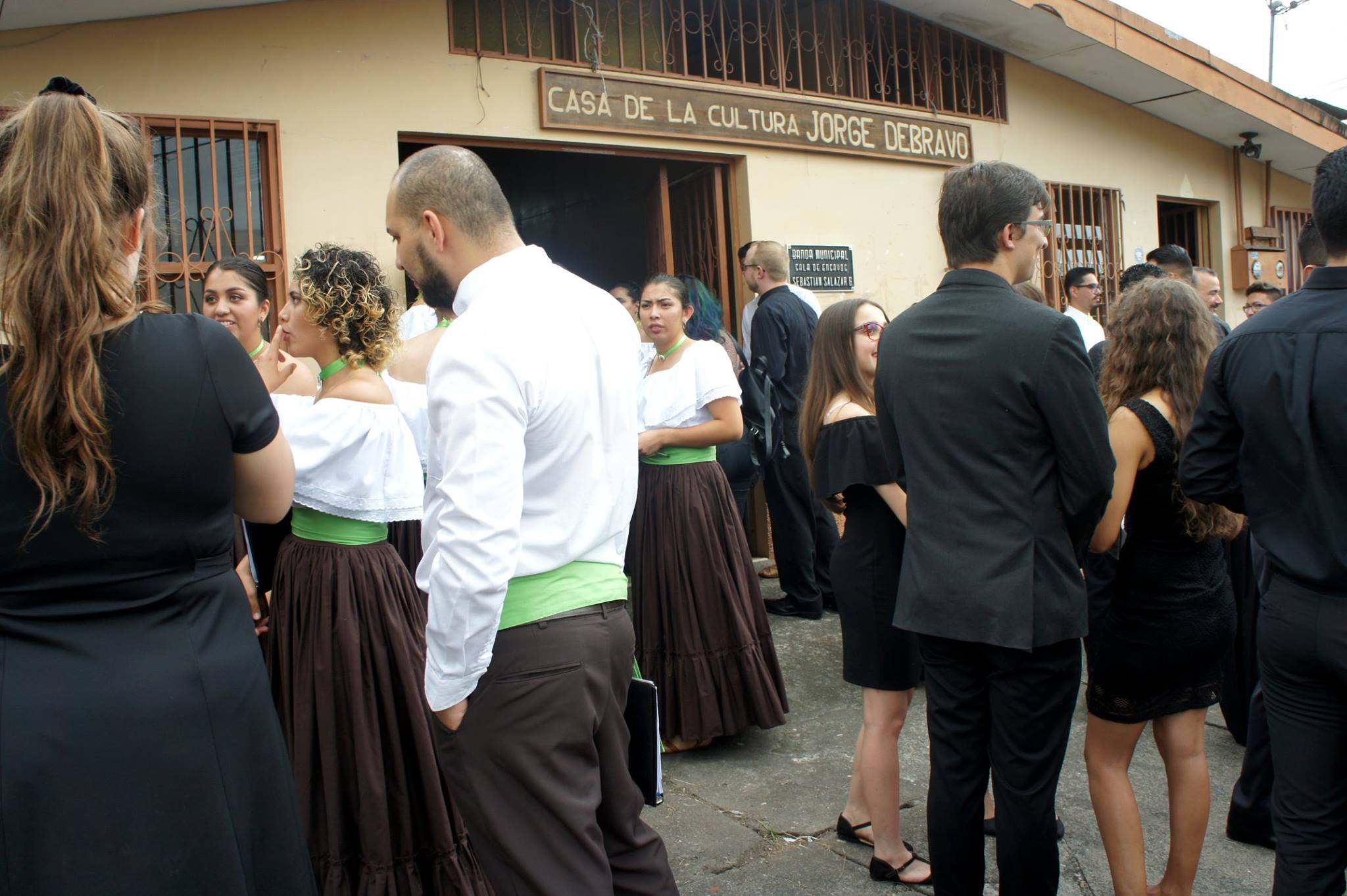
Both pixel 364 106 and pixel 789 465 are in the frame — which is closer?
pixel 364 106

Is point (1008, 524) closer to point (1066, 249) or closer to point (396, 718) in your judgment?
point (396, 718)

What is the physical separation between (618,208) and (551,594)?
24.2 feet

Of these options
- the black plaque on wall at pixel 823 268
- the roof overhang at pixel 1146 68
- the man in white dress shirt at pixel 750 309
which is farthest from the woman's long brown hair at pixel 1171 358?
the roof overhang at pixel 1146 68

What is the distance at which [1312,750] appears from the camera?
2.27 metres

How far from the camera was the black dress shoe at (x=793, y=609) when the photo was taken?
247 inches

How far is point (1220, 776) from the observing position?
13.3 feet

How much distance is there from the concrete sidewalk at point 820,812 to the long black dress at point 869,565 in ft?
2.00

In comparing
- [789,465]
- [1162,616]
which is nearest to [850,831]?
[1162,616]

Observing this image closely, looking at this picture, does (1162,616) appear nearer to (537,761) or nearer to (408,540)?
(537,761)

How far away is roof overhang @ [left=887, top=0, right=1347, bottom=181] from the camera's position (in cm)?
790

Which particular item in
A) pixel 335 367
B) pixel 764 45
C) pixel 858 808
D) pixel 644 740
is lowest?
pixel 858 808

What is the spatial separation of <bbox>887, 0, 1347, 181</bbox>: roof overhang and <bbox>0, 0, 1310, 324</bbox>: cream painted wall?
3.75 feet

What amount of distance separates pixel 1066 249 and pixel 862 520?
6.59 meters

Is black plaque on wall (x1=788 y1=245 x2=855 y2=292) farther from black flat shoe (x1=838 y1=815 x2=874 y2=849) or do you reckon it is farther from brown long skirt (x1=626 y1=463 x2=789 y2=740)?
black flat shoe (x1=838 y1=815 x2=874 y2=849)
